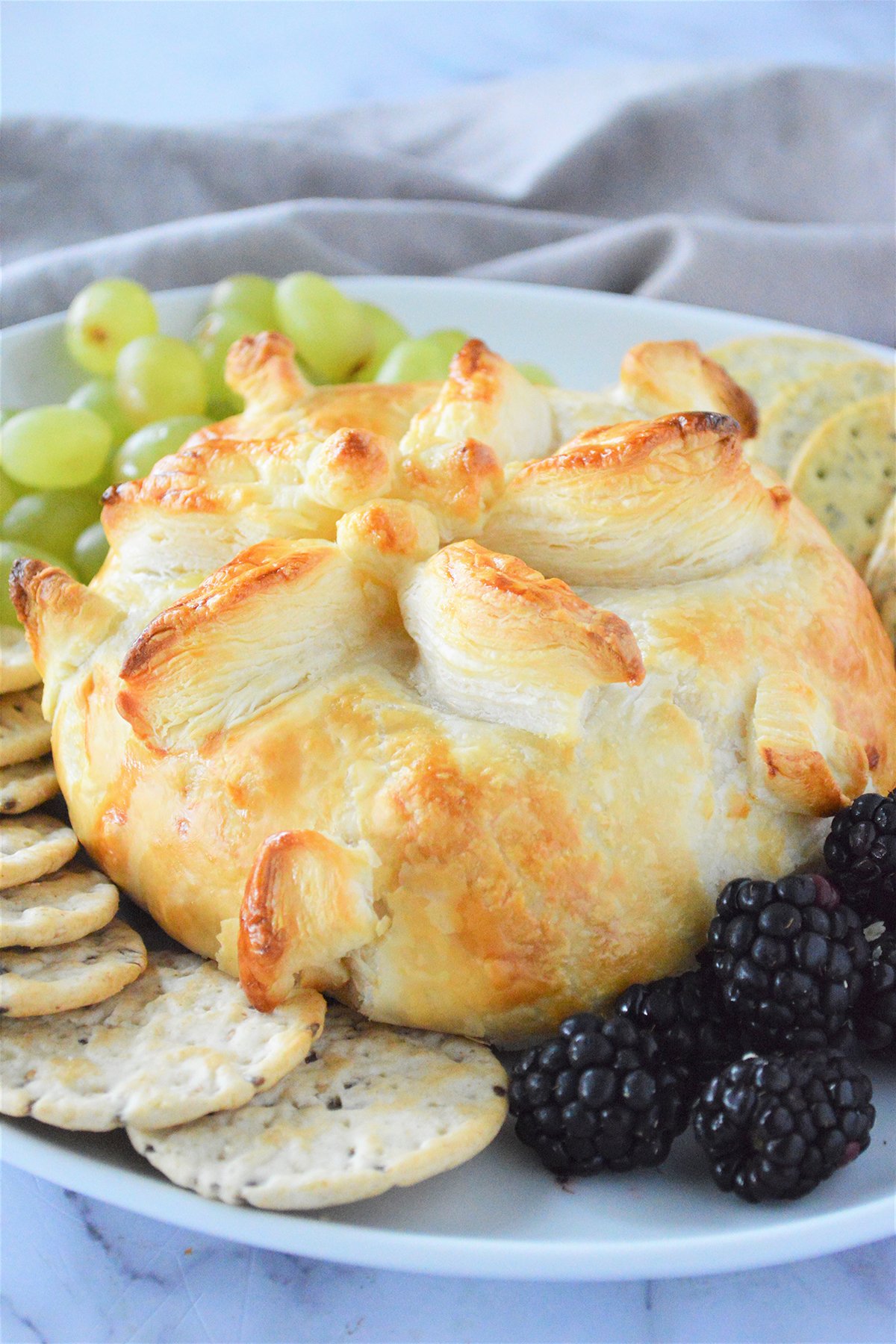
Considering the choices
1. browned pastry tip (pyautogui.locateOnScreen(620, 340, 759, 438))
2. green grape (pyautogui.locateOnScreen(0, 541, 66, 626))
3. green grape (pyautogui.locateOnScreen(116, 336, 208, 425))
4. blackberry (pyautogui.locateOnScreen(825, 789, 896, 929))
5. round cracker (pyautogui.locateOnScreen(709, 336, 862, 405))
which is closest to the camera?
blackberry (pyautogui.locateOnScreen(825, 789, 896, 929))

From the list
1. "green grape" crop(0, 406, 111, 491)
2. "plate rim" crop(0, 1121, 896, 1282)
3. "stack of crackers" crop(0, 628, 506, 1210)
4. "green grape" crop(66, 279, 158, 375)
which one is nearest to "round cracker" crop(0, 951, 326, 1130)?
"stack of crackers" crop(0, 628, 506, 1210)

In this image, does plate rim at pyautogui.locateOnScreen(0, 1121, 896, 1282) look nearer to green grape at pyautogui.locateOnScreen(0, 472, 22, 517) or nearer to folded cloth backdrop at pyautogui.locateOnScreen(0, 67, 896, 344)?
green grape at pyautogui.locateOnScreen(0, 472, 22, 517)

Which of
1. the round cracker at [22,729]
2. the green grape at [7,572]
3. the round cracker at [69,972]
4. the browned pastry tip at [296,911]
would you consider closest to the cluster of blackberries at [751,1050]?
the browned pastry tip at [296,911]

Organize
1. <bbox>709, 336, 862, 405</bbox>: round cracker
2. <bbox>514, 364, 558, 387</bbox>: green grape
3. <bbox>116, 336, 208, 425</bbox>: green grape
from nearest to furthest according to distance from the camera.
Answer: <bbox>116, 336, 208, 425</bbox>: green grape → <bbox>514, 364, 558, 387</bbox>: green grape → <bbox>709, 336, 862, 405</bbox>: round cracker

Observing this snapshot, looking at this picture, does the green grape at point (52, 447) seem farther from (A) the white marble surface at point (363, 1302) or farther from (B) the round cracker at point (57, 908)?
(A) the white marble surface at point (363, 1302)

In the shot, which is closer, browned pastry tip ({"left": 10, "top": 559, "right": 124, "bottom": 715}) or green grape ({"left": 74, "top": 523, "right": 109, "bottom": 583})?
browned pastry tip ({"left": 10, "top": 559, "right": 124, "bottom": 715})

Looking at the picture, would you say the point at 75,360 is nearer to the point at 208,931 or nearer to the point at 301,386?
the point at 301,386

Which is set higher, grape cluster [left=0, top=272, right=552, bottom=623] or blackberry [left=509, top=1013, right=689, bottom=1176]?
grape cluster [left=0, top=272, right=552, bottom=623]

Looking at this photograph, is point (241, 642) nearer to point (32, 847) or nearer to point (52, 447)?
point (32, 847)
